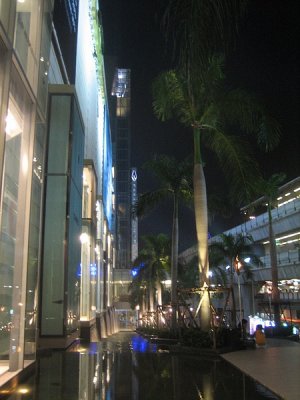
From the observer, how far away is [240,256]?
38.4 metres

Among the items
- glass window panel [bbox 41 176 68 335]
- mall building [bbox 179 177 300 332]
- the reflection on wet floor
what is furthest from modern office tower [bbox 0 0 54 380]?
mall building [bbox 179 177 300 332]

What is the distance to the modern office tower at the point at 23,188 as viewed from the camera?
9.12m

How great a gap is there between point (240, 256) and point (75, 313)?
23.6m

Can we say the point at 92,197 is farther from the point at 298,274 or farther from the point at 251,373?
the point at 298,274

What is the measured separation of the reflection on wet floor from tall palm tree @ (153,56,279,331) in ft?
18.6

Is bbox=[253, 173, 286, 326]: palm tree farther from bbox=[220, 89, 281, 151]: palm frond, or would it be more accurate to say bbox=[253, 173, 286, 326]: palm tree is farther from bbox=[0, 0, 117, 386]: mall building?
bbox=[0, 0, 117, 386]: mall building

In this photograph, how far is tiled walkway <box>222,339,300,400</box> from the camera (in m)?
8.50

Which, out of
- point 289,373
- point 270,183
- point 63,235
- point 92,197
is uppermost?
point 270,183

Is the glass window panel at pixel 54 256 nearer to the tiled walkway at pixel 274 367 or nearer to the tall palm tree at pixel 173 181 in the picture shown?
the tiled walkway at pixel 274 367

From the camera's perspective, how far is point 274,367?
11203mm

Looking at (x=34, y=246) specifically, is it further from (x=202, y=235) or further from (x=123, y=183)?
(x=123, y=183)

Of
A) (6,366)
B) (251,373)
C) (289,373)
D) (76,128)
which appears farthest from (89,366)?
(76,128)

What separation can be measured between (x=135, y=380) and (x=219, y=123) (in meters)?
11.9

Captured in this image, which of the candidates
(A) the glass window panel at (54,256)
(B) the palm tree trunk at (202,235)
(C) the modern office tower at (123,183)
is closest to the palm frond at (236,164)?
(B) the palm tree trunk at (202,235)
